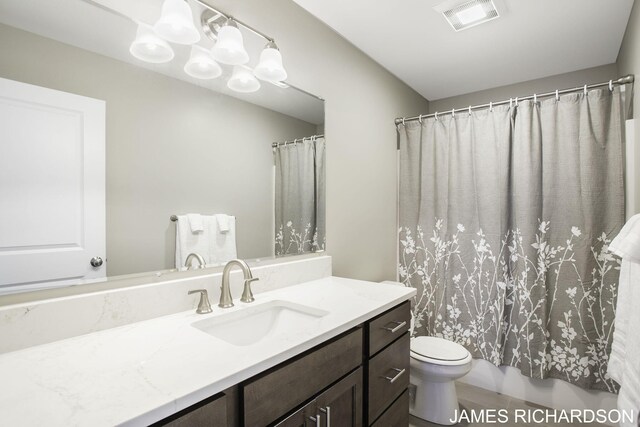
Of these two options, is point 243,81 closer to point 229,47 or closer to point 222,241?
point 229,47

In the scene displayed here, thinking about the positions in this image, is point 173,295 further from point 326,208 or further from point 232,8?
point 232,8

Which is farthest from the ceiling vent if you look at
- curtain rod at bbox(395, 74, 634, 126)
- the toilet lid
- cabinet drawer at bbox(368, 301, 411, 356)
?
the toilet lid

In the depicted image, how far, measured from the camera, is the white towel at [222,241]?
1.40 meters

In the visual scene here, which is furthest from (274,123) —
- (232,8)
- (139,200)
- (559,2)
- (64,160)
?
(559,2)

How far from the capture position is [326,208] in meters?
1.96

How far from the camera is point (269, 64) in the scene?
4.96ft

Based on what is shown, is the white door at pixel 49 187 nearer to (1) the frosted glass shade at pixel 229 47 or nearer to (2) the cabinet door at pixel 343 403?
(1) the frosted glass shade at pixel 229 47

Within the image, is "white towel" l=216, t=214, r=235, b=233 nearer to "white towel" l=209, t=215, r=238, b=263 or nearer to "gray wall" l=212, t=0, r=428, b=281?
"white towel" l=209, t=215, r=238, b=263

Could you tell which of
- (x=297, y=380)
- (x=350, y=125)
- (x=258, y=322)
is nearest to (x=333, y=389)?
(x=297, y=380)

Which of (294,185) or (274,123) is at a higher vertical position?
(274,123)

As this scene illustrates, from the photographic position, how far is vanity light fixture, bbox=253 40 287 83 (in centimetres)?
151

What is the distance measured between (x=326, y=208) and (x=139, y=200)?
1.05 metres

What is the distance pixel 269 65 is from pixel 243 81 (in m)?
0.14

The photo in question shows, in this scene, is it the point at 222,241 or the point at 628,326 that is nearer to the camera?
the point at 628,326
